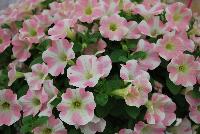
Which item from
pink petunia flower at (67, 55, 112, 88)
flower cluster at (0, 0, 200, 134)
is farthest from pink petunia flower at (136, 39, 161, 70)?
pink petunia flower at (67, 55, 112, 88)

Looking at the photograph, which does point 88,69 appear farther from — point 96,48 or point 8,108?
point 8,108

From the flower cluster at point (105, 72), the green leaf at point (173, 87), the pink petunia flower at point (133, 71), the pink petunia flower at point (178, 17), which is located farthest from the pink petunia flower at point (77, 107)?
the pink petunia flower at point (178, 17)

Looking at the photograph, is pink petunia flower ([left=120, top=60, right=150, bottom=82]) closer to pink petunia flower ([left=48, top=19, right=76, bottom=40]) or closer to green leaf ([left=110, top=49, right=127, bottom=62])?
green leaf ([left=110, top=49, right=127, bottom=62])

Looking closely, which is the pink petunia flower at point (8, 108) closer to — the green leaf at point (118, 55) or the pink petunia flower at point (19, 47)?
the pink petunia flower at point (19, 47)

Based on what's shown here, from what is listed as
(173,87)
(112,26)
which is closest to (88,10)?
Result: (112,26)

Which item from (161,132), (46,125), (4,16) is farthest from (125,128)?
(4,16)

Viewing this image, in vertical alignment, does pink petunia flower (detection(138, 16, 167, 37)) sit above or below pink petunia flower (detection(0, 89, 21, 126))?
above

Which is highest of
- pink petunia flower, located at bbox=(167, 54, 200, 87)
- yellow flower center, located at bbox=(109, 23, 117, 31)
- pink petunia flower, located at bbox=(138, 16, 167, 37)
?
yellow flower center, located at bbox=(109, 23, 117, 31)
